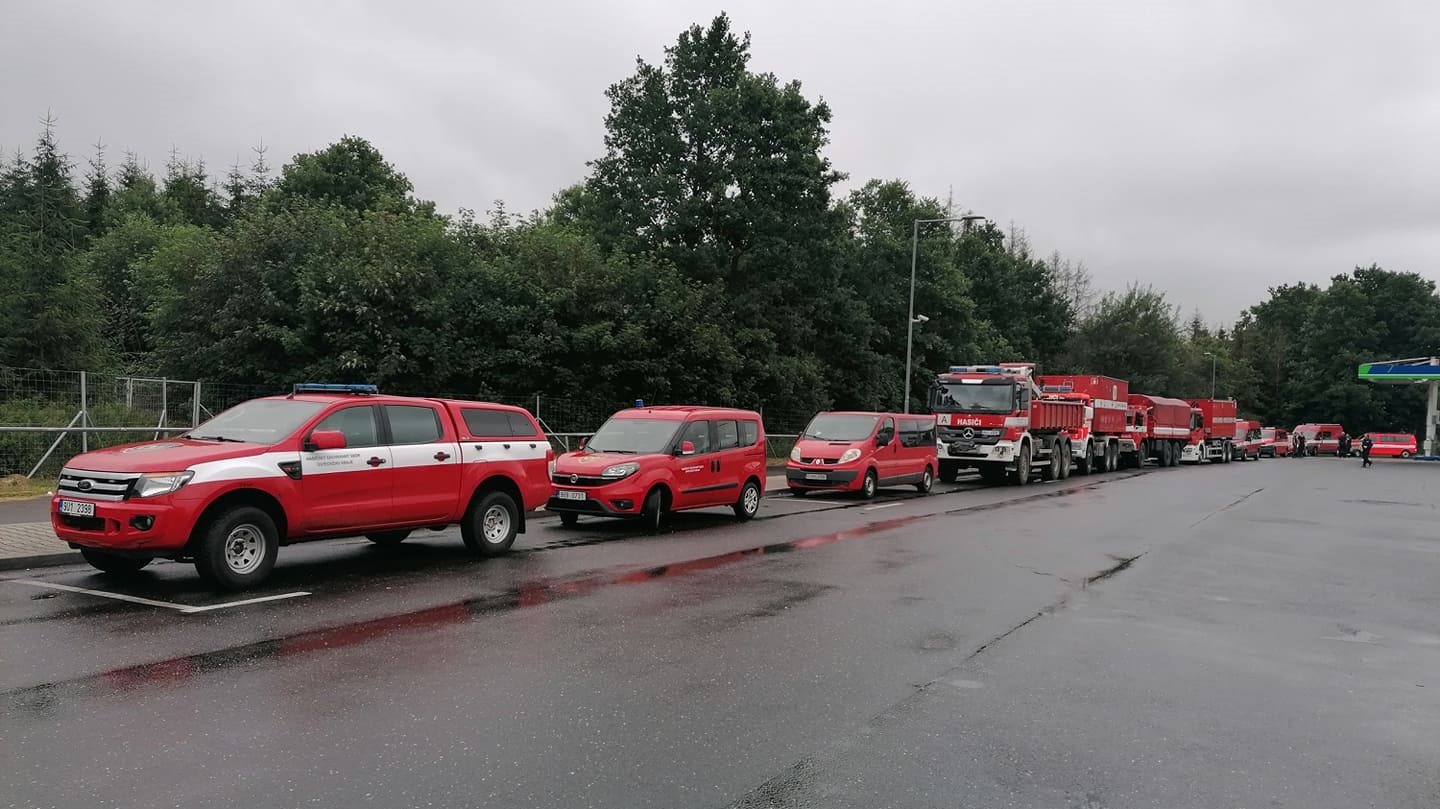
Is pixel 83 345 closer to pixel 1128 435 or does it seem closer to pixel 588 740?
pixel 588 740

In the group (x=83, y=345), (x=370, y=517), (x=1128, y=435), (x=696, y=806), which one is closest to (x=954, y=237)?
(x=1128, y=435)

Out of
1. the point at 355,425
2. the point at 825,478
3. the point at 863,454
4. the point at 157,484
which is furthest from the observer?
the point at 863,454

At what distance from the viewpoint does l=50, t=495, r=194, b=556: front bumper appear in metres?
7.58

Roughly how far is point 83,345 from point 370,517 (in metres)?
16.9

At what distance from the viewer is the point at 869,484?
1972 centimetres

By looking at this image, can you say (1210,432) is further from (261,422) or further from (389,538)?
(261,422)

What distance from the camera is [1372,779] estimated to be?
437 centimetres

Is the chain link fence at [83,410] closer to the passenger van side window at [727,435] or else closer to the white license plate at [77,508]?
the white license plate at [77,508]

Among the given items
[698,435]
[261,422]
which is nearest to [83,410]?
[261,422]

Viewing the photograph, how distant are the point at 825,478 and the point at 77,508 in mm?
13626

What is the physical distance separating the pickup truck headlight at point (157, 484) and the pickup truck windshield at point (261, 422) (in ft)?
3.12

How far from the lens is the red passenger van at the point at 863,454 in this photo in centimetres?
1928

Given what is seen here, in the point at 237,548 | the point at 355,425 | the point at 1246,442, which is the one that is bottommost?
the point at 1246,442

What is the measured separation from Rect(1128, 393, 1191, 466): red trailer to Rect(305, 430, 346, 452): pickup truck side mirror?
3294 cm
